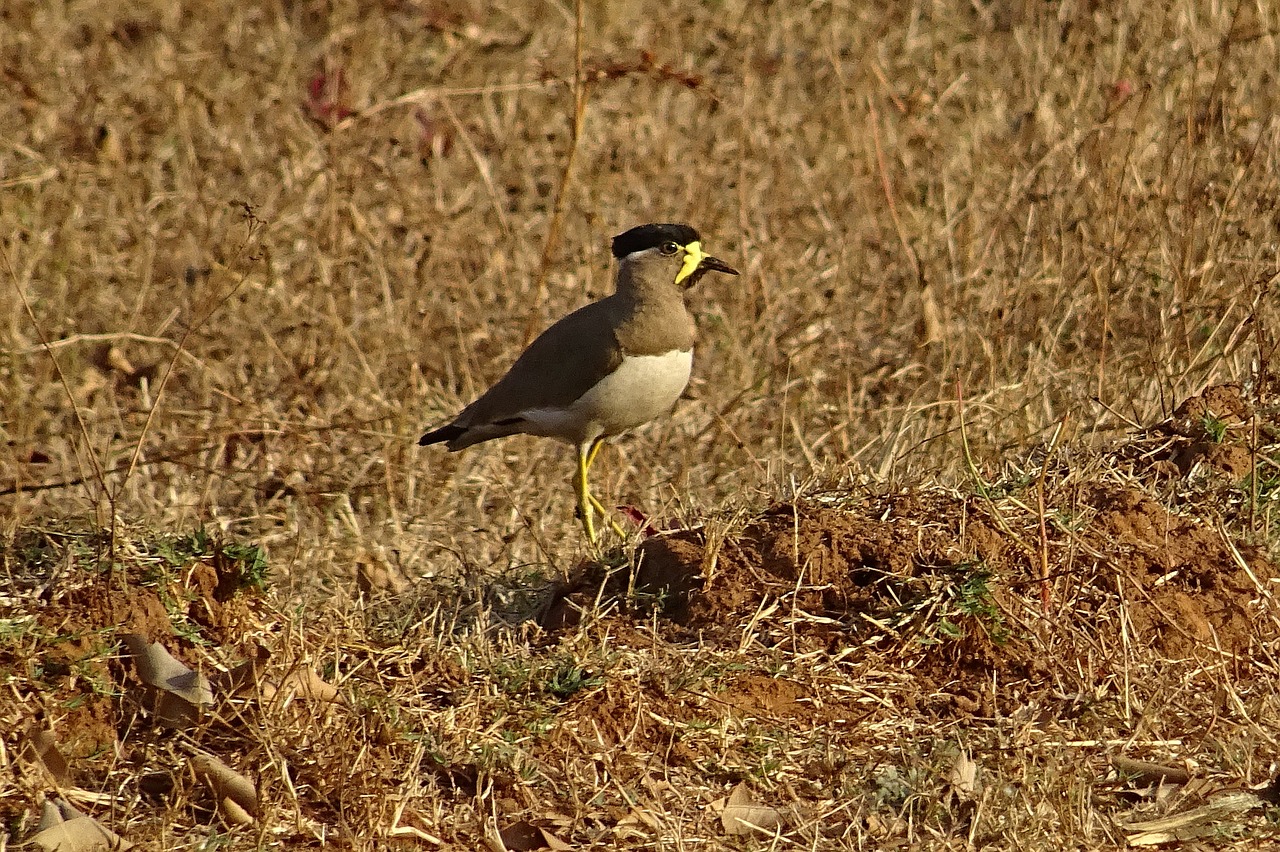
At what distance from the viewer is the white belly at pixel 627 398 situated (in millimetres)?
5645

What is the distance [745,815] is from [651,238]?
2603 millimetres

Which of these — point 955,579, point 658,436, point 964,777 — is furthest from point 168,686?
point 658,436

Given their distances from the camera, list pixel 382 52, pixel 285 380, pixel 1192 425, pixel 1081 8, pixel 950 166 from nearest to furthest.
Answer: pixel 1192 425 → pixel 285 380 → pixel 950 166 → pixel 1081 8 → pixel 382 52

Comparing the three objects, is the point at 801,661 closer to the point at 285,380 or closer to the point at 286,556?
the point at 286,556

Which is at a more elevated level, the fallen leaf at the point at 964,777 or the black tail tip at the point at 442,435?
the fallen leaf at the point at 964,777

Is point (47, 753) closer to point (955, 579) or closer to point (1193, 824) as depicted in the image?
point (955, 579)

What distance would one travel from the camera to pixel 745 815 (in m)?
3.70

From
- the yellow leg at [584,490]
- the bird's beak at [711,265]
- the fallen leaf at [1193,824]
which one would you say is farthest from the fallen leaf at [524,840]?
the bird's beak at [711,265]

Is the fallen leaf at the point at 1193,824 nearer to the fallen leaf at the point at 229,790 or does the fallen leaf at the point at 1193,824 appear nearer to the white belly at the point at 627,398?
the fallen leaf at the point at 229,790

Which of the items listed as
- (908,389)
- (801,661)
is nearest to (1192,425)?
(801,661)

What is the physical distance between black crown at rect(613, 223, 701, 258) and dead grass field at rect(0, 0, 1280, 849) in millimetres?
602

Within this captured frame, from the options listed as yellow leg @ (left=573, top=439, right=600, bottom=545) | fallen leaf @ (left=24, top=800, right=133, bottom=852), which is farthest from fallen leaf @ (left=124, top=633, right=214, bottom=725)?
yellow leg @ (left=573, top=439, right=600, bottom=545)

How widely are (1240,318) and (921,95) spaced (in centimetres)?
320

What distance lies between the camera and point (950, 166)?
8.26m
